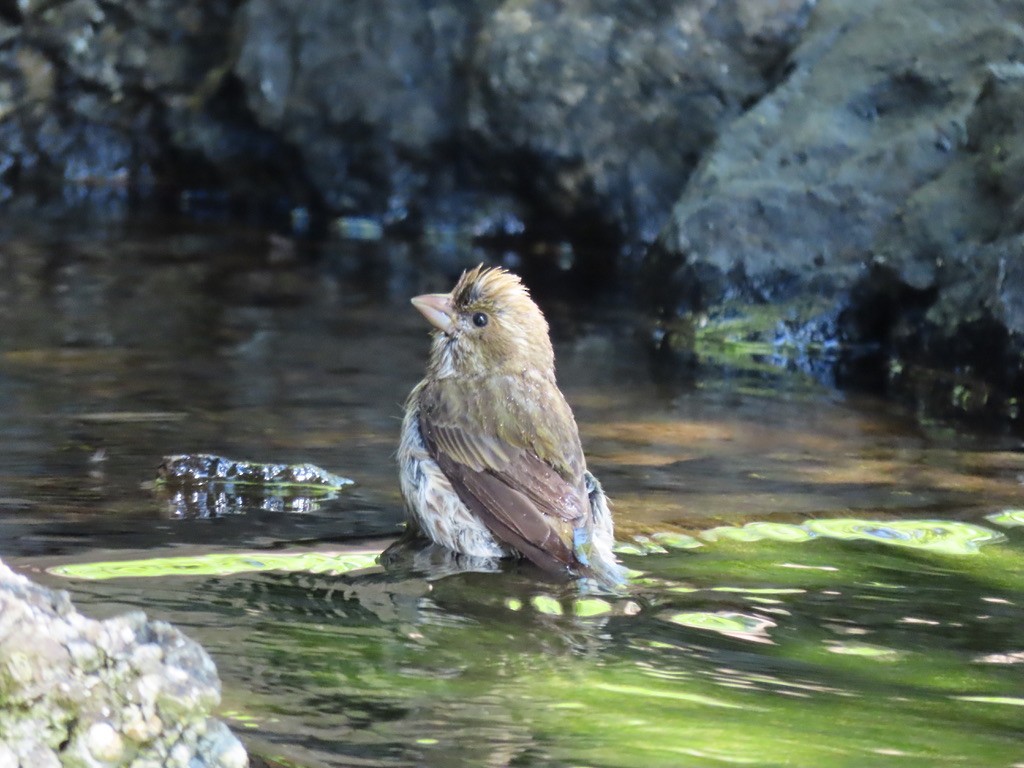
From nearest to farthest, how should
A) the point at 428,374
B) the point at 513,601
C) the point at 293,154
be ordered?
the point at 513,601
the point at 428,374
the point at 293,154

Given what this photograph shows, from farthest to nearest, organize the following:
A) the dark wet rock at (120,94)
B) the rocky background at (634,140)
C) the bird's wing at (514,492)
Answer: the dark wet rock at (120,94)
the rocky background at (634,140)
the bird's wing at (514,492)

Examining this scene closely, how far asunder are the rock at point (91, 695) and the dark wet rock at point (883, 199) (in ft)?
21.7

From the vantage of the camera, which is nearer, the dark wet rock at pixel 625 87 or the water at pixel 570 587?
the water at pixel 570 587

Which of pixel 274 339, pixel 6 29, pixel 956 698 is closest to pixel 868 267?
pixel 274 339

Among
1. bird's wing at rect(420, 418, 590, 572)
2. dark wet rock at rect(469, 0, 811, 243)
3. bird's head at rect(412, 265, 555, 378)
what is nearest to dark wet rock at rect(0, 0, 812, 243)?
dark wet rock at rect(469, 0, 811, 243)

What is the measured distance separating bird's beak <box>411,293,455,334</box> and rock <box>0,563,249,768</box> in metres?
3.24

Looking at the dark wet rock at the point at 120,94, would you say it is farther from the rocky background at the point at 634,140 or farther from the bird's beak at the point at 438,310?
the bird's beak at the point at 438,310

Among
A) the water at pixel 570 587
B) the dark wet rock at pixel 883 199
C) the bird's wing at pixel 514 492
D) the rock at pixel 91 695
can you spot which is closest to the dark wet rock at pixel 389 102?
the dark wet rock at pixel 883 199

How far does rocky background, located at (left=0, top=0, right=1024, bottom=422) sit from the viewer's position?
9961mm

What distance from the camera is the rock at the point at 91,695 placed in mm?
3092

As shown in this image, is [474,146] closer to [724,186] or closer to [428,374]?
[724,186]

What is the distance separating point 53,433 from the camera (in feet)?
23.0

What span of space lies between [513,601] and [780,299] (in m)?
5.72

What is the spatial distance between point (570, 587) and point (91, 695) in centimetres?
241
